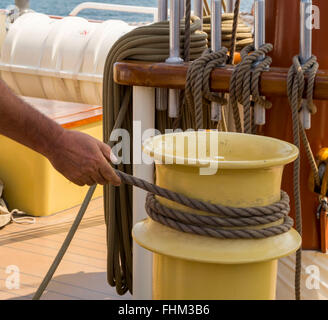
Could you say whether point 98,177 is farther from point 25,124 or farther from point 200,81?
point 200,81

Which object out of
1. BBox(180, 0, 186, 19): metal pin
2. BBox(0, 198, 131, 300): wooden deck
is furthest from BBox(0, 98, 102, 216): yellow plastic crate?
BBox(180, 0, 186, 19): metal pin

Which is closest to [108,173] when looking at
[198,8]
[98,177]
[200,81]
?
[98,177]

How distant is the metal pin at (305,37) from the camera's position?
1.68 meters

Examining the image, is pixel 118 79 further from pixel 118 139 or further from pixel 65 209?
pixel 65 209

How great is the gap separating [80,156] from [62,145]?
5 centimetres

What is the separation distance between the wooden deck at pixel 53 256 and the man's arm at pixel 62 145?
1.08 meters

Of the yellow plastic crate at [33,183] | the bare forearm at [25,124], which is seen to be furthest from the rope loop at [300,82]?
the yellow plastic crate at [33,183]

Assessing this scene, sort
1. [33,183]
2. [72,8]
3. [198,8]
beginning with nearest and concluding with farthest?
[198,8], [33,183], [72,8]

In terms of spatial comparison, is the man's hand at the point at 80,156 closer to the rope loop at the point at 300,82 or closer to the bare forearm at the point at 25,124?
the bare forearm at the point at 25,124

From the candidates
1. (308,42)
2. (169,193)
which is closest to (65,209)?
(308,42)

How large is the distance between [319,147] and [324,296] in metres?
0.47

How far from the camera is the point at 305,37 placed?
1.69 meters

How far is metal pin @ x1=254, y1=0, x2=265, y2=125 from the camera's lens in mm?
1748

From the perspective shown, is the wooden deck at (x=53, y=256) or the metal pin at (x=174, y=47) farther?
the wooden deck at (x=53, y=256)
